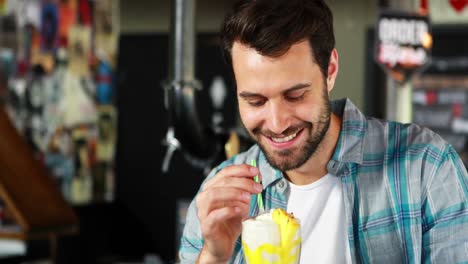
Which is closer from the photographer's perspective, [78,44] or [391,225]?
[391,225]

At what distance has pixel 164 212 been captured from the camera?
898 centimetres

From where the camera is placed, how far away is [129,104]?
357 inches

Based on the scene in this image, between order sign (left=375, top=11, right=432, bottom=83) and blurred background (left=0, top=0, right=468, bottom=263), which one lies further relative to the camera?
order sign (left=375, top=11, right=432, bottom=83)

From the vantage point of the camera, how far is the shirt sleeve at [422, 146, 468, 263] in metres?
1.90

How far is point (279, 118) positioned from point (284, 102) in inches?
1.7

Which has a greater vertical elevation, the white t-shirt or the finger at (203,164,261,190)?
the finger at (203,164,261,190)

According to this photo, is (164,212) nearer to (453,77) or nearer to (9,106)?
(9,106)

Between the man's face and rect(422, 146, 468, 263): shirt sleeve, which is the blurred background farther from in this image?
rect(422, 146, 468, 263): shirt sleeve

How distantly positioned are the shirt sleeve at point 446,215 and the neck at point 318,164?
0.28m

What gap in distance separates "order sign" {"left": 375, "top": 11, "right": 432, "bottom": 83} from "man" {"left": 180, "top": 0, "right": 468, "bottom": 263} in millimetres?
3469

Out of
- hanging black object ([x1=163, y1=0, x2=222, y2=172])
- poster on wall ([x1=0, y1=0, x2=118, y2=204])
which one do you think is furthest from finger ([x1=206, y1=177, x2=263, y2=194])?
poster on wall ([x1=0, y1=0, x2=118, y2=204])

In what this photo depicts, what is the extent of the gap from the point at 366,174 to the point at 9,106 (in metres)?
4.94

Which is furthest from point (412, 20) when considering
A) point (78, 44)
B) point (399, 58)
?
point (78, 44)

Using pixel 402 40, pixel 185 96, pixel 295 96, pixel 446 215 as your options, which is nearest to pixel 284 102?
pixel 295 96
